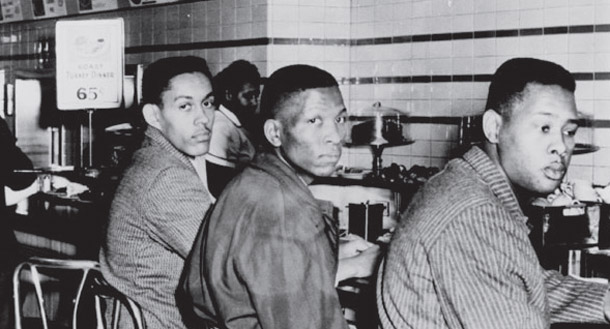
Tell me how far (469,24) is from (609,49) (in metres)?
1.22

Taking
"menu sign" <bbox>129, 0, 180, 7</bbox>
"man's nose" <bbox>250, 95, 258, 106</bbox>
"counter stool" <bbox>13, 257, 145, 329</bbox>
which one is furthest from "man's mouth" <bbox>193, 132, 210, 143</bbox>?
"menu sign" <bbox>129, 0, 180, 7</bbox>

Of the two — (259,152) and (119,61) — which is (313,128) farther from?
(119,61)

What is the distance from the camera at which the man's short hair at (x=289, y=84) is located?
8.84 ft

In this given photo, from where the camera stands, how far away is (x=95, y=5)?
9.77m

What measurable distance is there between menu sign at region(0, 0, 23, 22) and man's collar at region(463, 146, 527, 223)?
32.2ft

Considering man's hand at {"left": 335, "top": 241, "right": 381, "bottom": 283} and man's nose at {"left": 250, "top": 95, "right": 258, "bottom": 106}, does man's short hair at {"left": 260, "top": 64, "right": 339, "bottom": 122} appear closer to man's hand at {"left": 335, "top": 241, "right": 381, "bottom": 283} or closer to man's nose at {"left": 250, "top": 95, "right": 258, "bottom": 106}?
man's hand at {"left": 335, "top": 241, "right": 381, "bottom": 283}

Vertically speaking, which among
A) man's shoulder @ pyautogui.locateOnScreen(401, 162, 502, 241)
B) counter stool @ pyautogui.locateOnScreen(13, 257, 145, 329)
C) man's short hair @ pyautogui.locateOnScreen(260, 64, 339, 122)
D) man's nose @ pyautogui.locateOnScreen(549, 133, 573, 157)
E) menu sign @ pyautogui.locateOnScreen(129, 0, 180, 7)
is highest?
menu sign @ pyautogui.locateOnScreen(129, 0, 180, 7)

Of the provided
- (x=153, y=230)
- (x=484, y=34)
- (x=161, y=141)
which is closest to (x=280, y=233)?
(x=153, y=230)

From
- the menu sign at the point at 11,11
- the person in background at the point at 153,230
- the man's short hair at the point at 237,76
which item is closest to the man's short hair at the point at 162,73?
the person in background at the point at 153,230

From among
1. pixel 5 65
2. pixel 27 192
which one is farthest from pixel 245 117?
pixel 5 65

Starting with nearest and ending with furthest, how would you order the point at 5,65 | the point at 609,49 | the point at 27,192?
the point at 27,192 → the point at 609,49 → the point at 5,65

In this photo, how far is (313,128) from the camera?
2.70m

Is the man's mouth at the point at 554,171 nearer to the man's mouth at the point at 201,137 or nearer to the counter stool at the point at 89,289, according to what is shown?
the counter stool at the point at 89,289

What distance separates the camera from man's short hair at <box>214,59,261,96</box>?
264 inches
